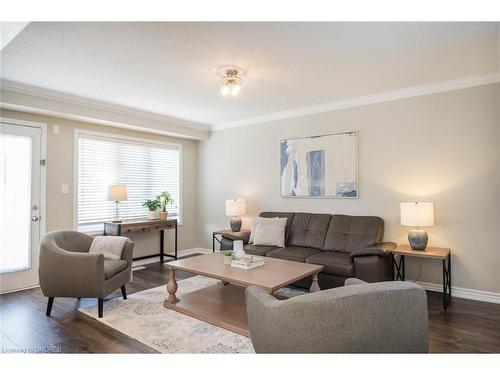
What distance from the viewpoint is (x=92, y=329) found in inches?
107

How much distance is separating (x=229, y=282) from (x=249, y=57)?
217 cm

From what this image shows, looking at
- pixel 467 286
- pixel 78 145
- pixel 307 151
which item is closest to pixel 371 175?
pixel 307 151

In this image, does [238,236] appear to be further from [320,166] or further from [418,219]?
[418,219]

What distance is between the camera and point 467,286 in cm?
346

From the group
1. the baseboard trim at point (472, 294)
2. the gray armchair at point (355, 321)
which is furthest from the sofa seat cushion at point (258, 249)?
the gray armchair at point (355, 321)

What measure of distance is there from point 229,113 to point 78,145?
2.28 meters

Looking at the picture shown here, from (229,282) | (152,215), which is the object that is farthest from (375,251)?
(152,215)

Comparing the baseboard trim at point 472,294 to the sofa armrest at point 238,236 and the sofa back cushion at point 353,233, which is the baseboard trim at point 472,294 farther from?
the sofa armrest at point 238,236

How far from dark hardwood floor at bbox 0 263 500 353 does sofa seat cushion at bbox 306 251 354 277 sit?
0.86 m

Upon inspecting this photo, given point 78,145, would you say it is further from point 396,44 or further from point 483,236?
point 483,236

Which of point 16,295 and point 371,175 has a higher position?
point 371,175

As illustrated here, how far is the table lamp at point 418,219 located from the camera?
3314 millimetres

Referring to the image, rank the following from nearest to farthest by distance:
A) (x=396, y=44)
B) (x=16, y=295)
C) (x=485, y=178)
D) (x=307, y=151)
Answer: (x=396, y=44), (x=485, y=178), (x=16, y=295), (x=307, y=151)

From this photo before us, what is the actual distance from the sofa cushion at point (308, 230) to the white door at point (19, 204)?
134 inches
